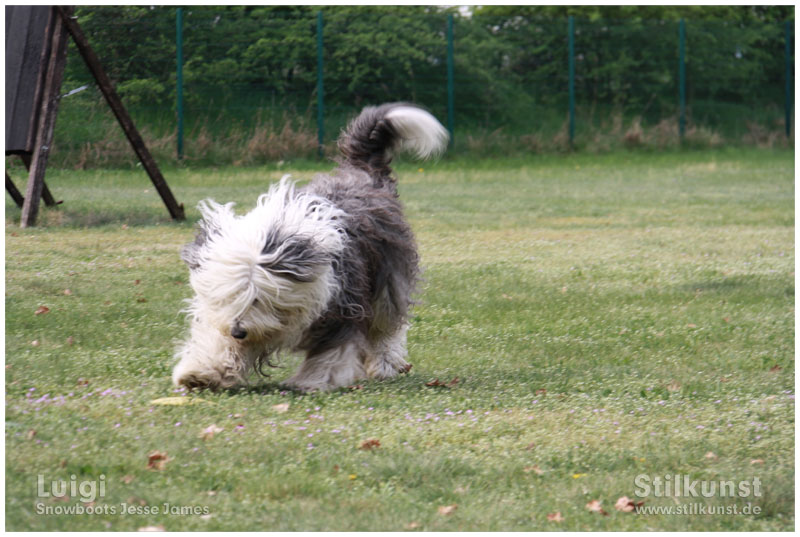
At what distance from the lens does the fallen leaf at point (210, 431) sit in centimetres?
427

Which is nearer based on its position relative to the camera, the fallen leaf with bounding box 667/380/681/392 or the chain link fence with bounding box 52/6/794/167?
the fallen leaf with bounding box 667/380/681/392

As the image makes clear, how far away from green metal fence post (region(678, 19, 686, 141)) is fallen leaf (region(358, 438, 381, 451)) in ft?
→ 59.7

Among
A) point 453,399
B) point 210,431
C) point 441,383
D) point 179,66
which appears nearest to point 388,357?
point 441,383

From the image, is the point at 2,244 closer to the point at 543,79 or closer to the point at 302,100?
the point at 302,100

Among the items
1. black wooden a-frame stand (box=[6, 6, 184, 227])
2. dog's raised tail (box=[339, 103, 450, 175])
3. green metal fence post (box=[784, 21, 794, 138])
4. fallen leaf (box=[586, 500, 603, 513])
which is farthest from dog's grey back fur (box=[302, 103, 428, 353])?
green metal fence post (box=[784, 21, 794, 138])

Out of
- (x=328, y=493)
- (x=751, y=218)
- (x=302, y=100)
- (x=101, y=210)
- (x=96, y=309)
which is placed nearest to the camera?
(x=328, y=493)

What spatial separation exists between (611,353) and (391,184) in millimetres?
1685

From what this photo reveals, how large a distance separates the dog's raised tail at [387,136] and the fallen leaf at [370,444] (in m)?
2.23

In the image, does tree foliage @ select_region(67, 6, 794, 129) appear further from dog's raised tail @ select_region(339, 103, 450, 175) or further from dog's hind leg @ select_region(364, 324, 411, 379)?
dog's hind leg @ select_region(364, 324, 411, 379)

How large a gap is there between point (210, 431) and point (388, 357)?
1586mm

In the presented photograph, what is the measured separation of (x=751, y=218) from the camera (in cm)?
1267

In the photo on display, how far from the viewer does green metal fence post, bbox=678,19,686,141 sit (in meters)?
21.4

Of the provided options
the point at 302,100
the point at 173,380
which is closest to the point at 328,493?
the point at 173,380

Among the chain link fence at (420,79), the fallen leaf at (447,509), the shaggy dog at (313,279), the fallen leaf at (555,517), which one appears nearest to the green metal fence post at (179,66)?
the chain link fence at (420,79)
